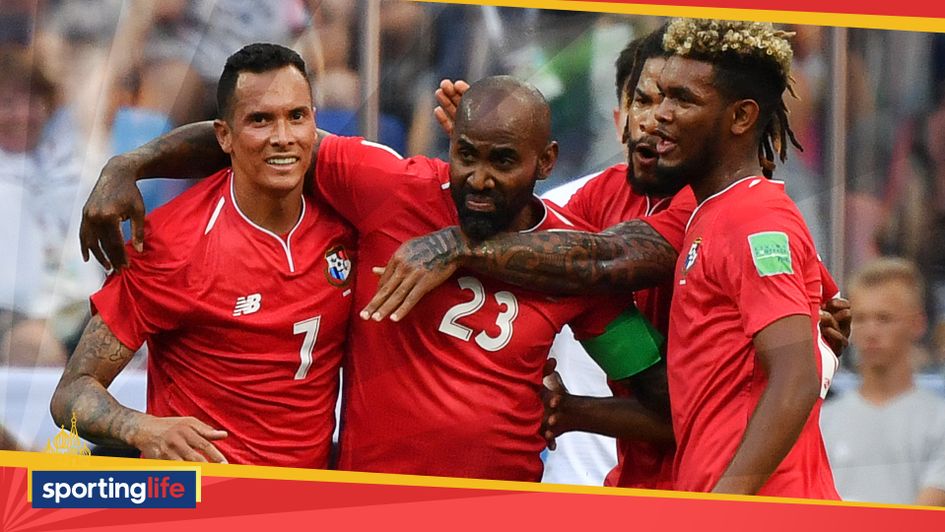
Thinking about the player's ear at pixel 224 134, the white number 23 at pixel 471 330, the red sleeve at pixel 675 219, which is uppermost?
the player's ear at pixel 224 134

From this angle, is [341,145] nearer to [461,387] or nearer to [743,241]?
[461,387]

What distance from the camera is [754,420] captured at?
292cm

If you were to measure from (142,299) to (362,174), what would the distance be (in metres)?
0.72

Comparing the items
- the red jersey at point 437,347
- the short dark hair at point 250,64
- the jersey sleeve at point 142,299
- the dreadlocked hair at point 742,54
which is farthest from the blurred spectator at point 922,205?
the jersey sleeve at point 142,299

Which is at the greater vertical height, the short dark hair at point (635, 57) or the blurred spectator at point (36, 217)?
the short dark hair at point (635, 57)

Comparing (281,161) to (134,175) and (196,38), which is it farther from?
(196,38)

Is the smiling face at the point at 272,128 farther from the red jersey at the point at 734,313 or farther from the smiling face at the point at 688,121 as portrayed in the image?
the red jersey at the point at 734,313

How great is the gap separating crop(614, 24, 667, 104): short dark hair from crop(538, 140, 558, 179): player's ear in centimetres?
42

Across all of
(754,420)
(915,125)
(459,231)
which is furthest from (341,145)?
(915,125)

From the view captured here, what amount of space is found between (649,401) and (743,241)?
727 millimetres

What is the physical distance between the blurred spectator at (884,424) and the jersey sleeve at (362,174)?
159 cm

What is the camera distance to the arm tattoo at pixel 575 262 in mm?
3359

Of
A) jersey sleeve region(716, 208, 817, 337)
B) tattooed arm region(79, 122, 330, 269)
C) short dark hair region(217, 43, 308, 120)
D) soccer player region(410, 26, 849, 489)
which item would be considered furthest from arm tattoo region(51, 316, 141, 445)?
jersey sleeve region(716, 208, 817, 337)

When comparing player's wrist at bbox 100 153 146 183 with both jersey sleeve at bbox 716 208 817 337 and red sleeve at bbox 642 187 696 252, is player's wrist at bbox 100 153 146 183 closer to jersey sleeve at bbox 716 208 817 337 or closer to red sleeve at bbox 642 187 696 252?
red sleeve at bbox 642 187 696 252
